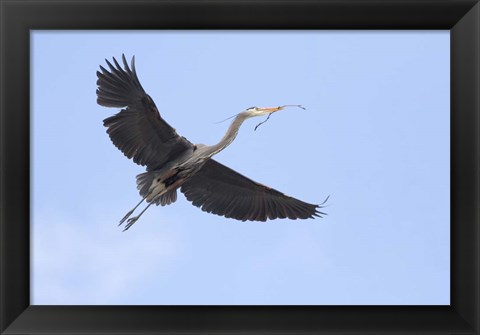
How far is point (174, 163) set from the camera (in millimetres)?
8008

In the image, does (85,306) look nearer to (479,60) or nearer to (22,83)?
(22,83)

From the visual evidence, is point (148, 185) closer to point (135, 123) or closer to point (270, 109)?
point (135, 123)

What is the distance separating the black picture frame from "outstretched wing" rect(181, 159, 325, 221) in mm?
3967

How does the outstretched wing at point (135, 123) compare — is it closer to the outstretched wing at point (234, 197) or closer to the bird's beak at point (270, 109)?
the outstretched wing at point (234, 197)

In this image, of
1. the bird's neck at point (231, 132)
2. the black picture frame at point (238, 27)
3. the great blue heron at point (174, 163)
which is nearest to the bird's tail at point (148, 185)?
the great blue heron at point (174, 163)

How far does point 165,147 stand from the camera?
7973 mm

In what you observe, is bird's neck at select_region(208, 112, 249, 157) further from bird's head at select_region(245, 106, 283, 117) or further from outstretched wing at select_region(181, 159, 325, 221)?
outstretched wing at select_region(181, 159, 325, 221)

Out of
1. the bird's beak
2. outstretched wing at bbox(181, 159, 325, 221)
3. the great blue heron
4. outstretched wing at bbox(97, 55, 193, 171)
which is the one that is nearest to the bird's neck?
the great blue heron

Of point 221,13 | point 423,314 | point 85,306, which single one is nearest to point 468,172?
point 423,314

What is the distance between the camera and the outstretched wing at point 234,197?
8484 mm

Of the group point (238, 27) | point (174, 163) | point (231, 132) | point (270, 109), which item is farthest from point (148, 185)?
point (238, 27)

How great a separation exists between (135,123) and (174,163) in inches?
28.8

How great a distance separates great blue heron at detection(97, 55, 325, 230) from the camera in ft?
23.9

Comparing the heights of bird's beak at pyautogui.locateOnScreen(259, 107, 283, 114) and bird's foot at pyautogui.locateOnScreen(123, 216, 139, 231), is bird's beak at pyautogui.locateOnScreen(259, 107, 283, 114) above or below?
above
